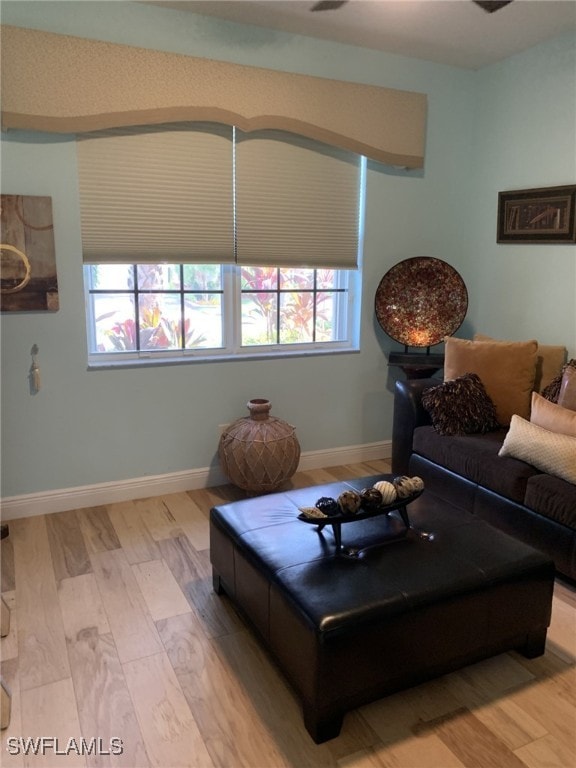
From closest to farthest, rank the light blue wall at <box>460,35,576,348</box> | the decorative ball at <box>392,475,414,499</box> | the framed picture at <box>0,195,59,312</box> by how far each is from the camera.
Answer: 1. the decorative ball at <box>392,475,414,499</box>
2. the framed picture at <box>0,195,59,312</box>
3. the light blue wall at <box>460,35,576,348</box>

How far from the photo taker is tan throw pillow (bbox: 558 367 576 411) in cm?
281

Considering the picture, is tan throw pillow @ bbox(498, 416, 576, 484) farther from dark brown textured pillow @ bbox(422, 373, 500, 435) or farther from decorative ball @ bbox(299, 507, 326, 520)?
decorative ball @ bbox(299, 507, 326, 520)

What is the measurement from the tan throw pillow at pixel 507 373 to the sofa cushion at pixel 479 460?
0.56 feet

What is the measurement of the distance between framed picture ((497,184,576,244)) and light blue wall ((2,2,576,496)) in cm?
8

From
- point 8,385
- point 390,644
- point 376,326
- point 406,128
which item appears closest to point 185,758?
point 390,644

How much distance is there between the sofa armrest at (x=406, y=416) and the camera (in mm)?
3314

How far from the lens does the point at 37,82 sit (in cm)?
274

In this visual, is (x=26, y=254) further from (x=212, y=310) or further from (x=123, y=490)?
(x=123, y=490)

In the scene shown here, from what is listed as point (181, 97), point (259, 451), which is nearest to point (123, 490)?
point (259, 451)

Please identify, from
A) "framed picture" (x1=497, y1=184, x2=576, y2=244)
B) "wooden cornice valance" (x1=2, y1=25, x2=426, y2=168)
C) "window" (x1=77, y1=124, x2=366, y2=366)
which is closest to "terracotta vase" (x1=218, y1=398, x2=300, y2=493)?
"window" (x1=77, y1=124, x2=366, y2=366)

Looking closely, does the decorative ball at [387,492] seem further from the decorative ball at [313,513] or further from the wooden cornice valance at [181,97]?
the wooden cornice valance at [181,97]

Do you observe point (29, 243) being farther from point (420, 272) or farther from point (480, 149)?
point (480, 149)

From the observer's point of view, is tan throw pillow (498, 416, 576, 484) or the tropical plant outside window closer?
tan throw pillow (498, 416, 576, 484)

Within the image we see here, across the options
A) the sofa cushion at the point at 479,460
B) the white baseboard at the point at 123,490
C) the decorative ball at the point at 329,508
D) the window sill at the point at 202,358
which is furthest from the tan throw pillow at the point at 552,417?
the white baseboard at the point at 123,490
